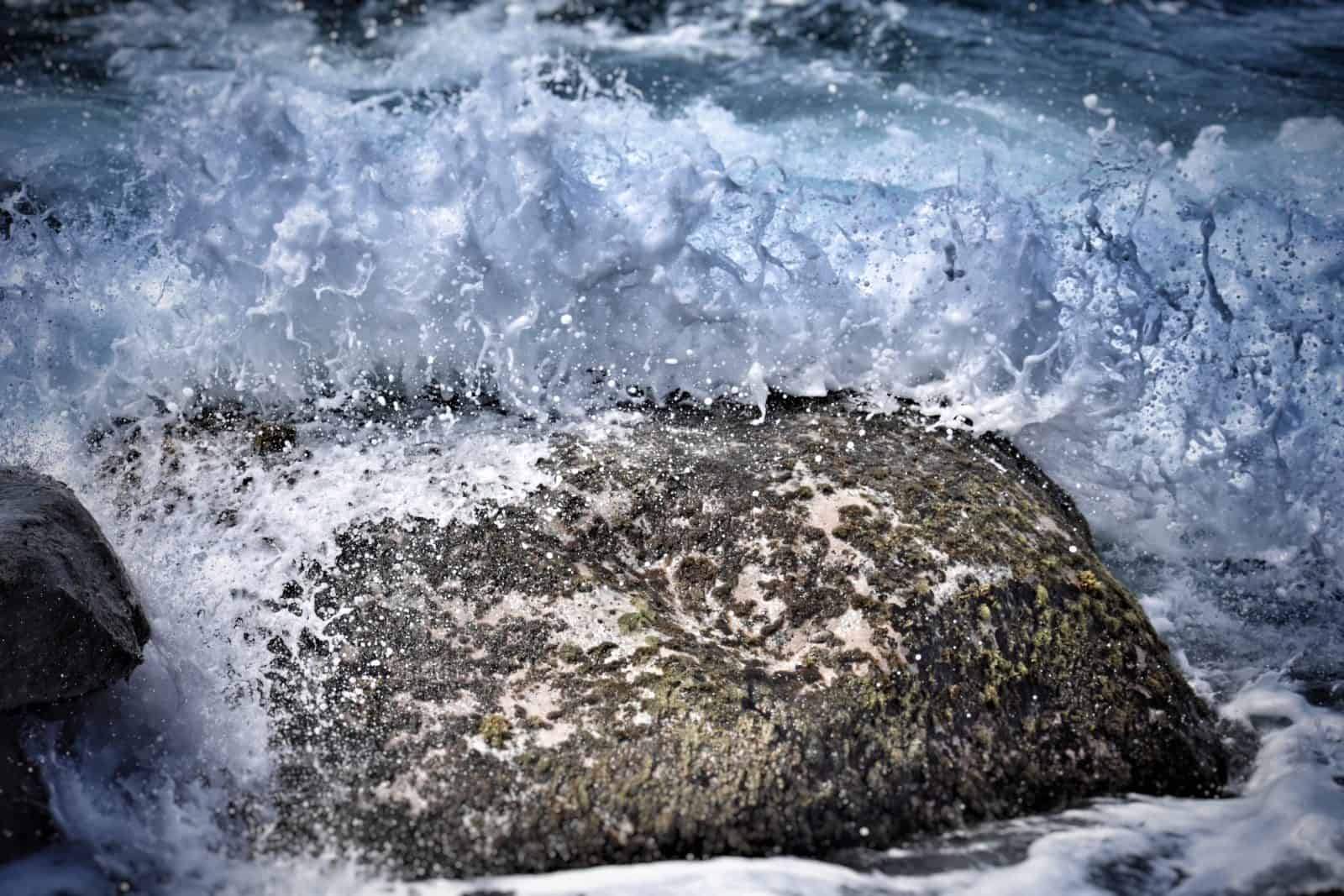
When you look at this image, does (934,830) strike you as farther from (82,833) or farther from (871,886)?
(82,833)

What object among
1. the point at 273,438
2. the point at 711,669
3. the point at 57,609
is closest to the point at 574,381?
the point at 273,438

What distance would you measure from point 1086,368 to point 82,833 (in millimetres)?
3257

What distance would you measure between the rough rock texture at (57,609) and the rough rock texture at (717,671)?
1.28ft

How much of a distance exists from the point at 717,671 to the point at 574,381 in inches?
53.1

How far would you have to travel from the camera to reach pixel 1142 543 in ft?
12.0

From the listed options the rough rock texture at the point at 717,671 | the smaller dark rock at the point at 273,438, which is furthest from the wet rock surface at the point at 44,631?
the smaller dark rock at the point at 273,438

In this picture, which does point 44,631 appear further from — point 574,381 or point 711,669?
point 574,381

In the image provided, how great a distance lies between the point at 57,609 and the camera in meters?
2.35

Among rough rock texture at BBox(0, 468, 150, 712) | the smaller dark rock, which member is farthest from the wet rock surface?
the smaller dark rock

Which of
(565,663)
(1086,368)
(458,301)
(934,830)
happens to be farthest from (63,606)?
(1086,368)

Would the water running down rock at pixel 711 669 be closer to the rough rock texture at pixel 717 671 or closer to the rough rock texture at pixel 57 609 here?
the rough rock texture at pixel 717 671

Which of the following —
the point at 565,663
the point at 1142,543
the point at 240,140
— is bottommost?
the point at 1142,543

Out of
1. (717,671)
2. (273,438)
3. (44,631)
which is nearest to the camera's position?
(44,631)

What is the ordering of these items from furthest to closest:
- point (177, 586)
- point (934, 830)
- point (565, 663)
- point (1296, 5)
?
1. point (1296, 5)
2. point (177, 586)
3. point (565, 663)
4. point (934, 830)
